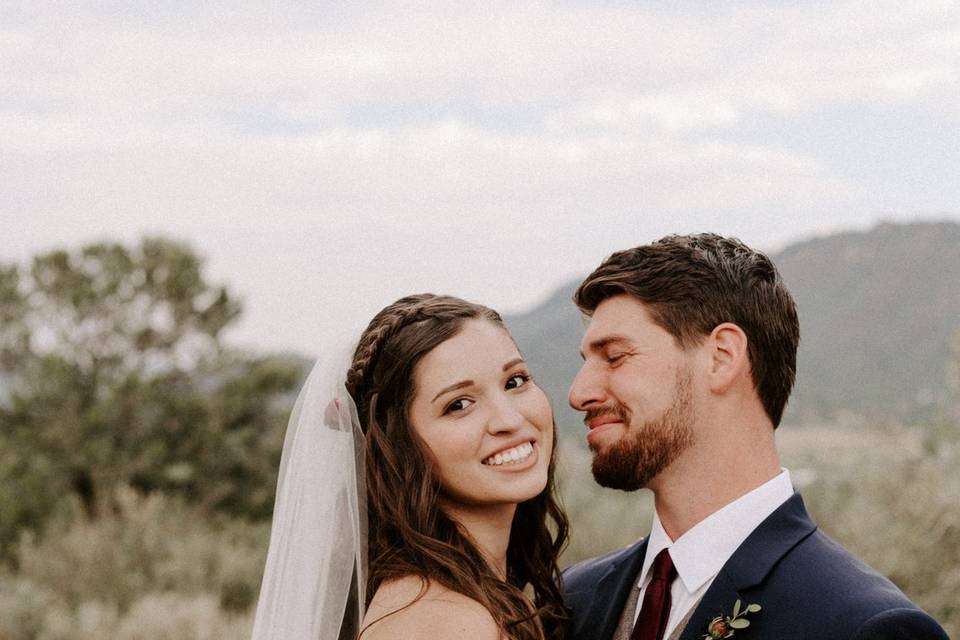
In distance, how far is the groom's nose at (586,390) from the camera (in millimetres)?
3506

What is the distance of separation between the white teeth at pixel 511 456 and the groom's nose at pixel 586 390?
0.70ft

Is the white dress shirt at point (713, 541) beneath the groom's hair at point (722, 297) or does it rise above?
beneath

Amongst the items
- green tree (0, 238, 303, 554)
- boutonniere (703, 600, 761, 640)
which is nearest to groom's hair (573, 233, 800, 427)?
boutonniere (703, 600, 761, 640)

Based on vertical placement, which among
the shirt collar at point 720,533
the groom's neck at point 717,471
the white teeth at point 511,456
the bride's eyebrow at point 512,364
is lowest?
the shirt collar at point 720,533

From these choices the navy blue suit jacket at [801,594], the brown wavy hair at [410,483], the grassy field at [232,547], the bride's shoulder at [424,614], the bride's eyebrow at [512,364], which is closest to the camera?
the navy blue suit jacket at [801,594]

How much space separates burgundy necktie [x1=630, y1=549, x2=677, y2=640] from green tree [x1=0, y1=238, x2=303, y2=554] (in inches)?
425

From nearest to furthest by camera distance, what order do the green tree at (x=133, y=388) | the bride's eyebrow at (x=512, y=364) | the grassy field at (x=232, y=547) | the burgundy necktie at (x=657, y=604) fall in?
the burgundy necktie at (x=657, y=604) < the bride's eyebrow at (x=512, y=364) < the grassy field at (x=232, y=547) < the green tree at (x=133, y=388)

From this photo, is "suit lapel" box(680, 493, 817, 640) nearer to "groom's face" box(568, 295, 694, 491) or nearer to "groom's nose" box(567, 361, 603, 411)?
"groom's face" box(568, 295, 694, 491)

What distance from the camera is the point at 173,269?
14.3m

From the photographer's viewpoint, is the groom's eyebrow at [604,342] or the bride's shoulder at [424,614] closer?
the bride's shoulder at [424,614]

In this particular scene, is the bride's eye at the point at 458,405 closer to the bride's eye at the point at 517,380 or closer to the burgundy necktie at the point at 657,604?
the bride's eye at the point at 517,380

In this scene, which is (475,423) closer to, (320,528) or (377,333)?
(377,333)

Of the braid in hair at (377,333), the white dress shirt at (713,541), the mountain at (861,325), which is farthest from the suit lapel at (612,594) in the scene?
the mountain at (861,325)

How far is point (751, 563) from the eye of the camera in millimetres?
3061
